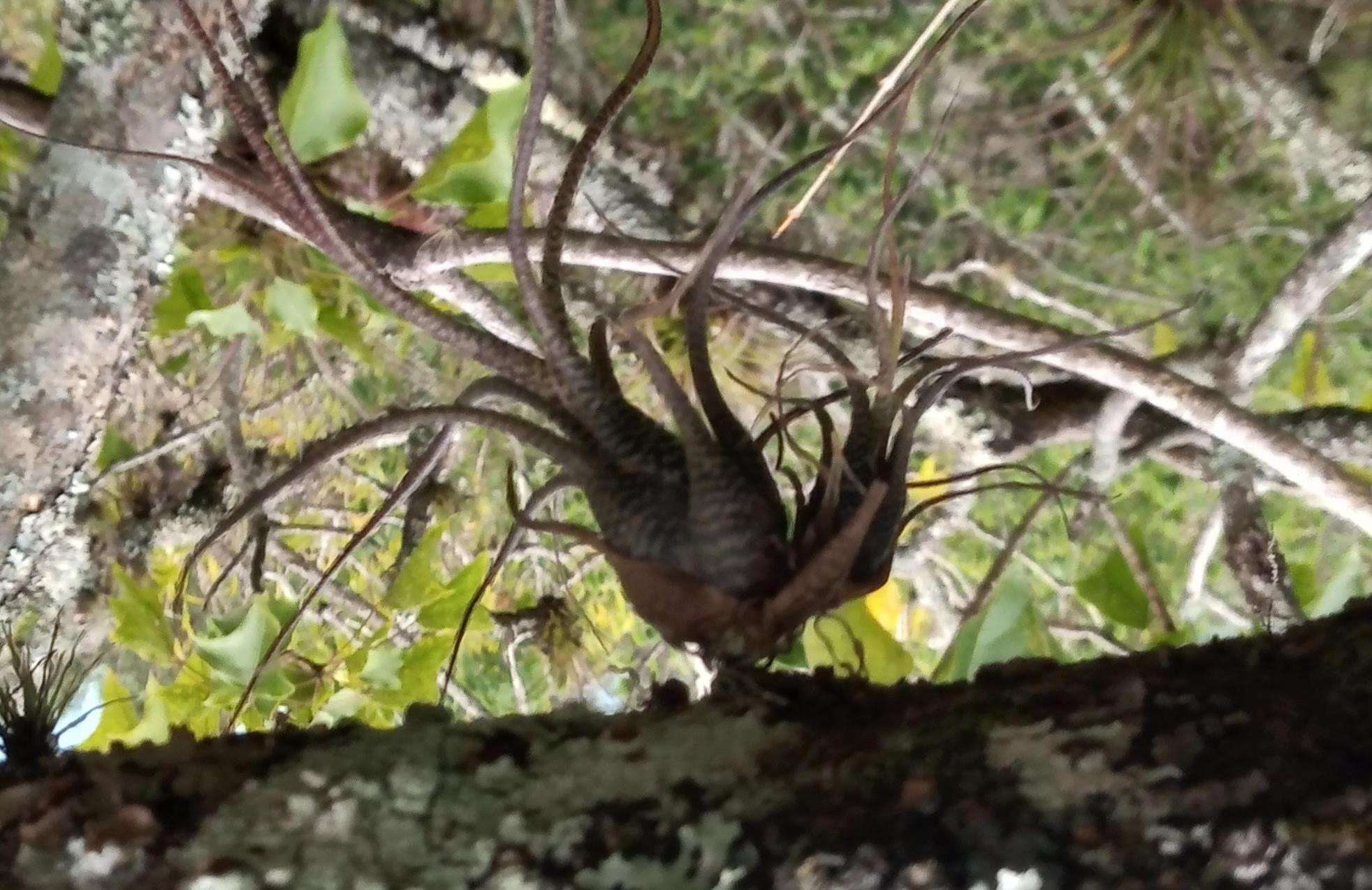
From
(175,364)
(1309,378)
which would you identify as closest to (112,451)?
(175,364)

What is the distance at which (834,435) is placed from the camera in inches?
13.5

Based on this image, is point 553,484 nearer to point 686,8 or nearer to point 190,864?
point 190,864

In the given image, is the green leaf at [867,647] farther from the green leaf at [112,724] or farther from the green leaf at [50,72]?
the green leaf at [50,72]

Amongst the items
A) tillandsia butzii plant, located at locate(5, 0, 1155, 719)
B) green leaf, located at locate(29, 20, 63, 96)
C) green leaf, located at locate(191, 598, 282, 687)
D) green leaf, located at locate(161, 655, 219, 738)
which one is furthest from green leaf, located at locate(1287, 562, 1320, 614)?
green leaf, located at locate(29, 20, 63, 96)

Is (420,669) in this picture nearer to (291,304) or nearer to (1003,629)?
(291,304)

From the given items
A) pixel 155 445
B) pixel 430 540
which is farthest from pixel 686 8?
pixel 155 445

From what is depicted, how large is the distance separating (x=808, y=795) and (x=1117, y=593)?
1.50 feet

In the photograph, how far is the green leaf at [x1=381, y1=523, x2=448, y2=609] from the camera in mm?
719

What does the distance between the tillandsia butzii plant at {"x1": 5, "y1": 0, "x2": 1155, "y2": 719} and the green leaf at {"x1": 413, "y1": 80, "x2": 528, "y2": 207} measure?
10.9 inches

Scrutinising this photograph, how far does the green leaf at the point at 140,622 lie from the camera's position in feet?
2.45

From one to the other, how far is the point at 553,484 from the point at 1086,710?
0.22 metres

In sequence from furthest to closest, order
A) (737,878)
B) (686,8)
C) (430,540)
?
1. (686,8)
2. (430,540)
3. (737,878)

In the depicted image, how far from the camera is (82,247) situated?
52cm

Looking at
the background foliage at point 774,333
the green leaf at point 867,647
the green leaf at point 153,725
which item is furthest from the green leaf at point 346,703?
the green leaf at point 867,647
